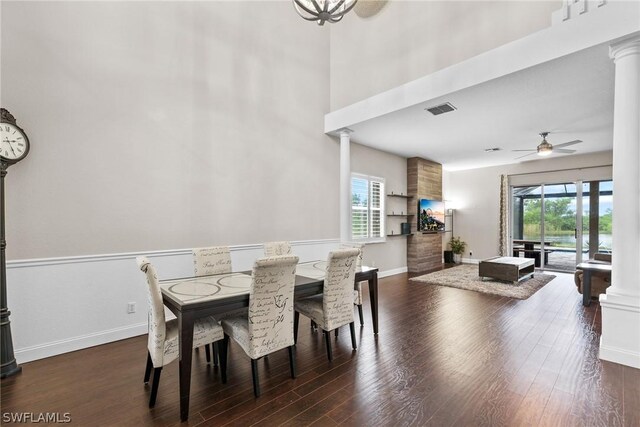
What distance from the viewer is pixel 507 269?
562 cm

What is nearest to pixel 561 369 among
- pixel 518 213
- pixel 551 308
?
pixel 551 308

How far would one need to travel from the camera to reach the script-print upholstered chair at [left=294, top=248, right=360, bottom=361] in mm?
2699

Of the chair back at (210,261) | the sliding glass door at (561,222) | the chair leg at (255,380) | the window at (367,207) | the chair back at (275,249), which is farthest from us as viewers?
the sliding glass door at (561,222)

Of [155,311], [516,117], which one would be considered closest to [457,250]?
[516,117]

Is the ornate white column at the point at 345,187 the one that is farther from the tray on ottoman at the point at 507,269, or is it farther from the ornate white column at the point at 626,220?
the ornate white column at the point at 626,220

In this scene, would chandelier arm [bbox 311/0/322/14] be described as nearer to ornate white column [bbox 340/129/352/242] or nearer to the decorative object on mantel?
the decorative object on mantel

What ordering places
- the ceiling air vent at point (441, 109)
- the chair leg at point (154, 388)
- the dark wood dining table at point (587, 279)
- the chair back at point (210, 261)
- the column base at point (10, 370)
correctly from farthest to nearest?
the dark wood dining table at point (587, 279), the ceiling air vent at point (441, 109), the chair back at point (210, 261), the column base at point (10, 370), the chair leg at point (154, 388)

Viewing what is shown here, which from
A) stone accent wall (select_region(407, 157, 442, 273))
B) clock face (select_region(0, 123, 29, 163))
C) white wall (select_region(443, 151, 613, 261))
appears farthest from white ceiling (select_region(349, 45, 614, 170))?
clock face (select_region(0, 123, 29, 163))

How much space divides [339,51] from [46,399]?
6.08m

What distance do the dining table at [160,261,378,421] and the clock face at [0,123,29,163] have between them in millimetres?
1694

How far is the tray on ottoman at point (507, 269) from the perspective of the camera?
18.3 feet

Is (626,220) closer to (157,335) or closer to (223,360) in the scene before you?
(223,360)

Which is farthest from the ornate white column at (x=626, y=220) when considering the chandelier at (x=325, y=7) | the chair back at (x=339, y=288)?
the chandelier at (x=325, y=7)

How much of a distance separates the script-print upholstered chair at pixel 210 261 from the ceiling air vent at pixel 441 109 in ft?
11.3
